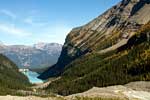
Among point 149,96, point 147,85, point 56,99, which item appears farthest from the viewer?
point 147,85

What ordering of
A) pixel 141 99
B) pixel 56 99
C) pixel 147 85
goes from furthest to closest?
pixel 147 85 → pixel 141 99 → pixel 56 99

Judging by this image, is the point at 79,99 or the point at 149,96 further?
the point at 149,96

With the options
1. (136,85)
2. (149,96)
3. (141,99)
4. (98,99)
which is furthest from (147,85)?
(98,99)

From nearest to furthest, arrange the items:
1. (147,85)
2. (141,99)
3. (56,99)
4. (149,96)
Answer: (56,99) → (141,99) → (149,96) → (147,85)

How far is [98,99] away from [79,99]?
527cm

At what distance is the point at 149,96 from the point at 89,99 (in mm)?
61799

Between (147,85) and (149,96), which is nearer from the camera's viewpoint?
(149,96)

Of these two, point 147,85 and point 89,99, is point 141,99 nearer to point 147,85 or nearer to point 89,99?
point 89,99

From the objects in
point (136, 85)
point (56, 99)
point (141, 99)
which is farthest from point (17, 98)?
point (136, 85)

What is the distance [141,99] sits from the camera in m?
127

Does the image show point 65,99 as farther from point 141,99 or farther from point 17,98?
point 141,99

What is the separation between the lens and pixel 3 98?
86.6m

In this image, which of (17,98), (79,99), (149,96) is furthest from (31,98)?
(149,96)

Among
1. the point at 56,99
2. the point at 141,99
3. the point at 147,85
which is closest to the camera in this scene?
the point at 56,99
